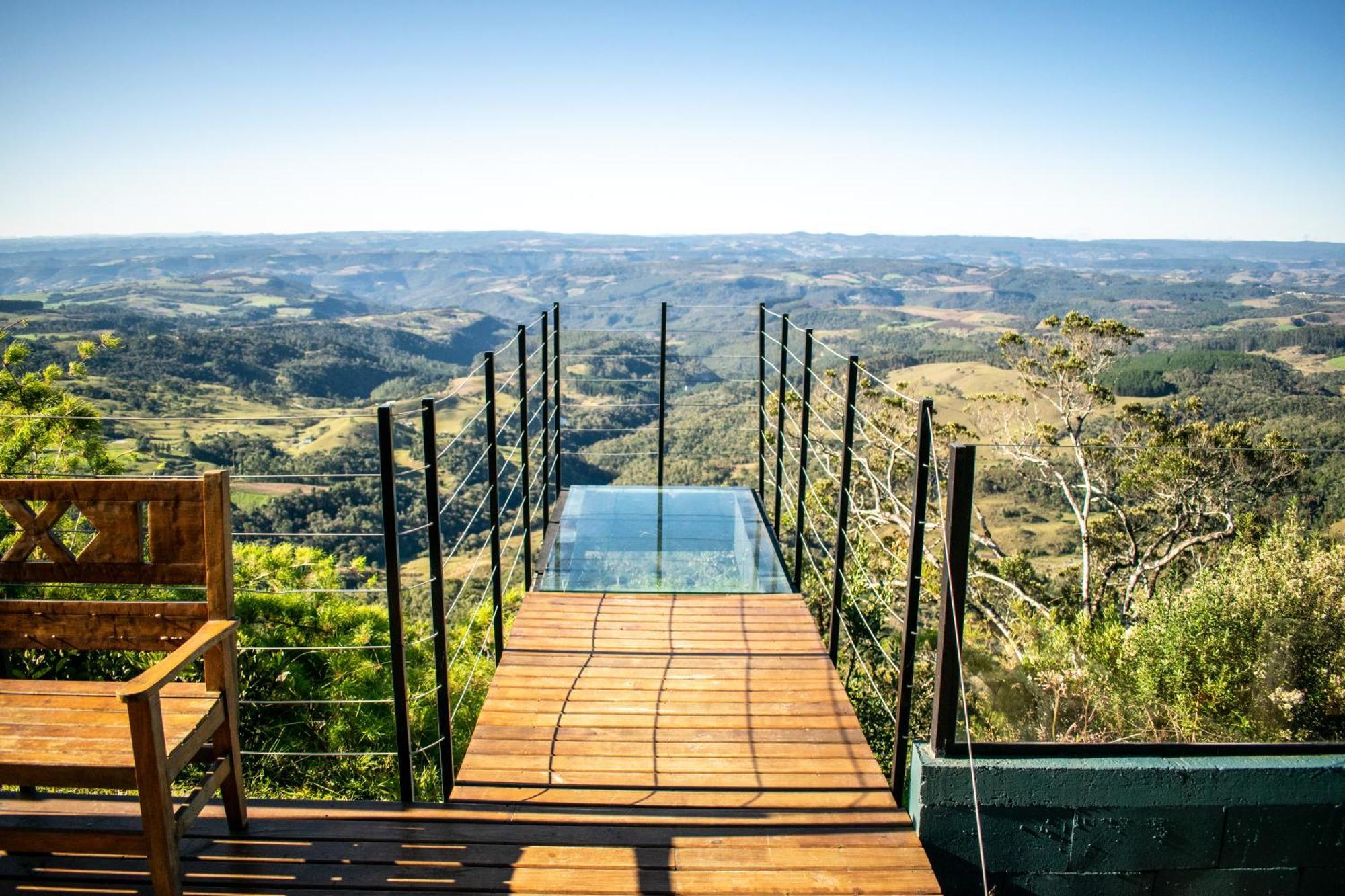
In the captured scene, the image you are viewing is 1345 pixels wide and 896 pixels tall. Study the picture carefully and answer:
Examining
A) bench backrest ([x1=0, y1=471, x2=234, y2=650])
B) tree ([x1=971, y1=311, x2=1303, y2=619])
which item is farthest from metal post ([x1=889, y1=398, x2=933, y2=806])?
tree ([x1=971, y1=311, x2=1303, y2=619])

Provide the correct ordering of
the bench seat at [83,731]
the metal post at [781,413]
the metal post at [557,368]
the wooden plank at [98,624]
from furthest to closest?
the metal post at [557,368]
the metal post at [781,413]
the wooden plank at [98,624]
the bench seat at [83,731]

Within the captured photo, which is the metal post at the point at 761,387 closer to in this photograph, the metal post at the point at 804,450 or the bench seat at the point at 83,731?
the metal post at the point at 804,450

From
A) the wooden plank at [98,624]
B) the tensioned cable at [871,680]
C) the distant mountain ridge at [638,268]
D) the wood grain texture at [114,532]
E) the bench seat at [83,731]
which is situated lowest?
the tensioned cable at [871,680]

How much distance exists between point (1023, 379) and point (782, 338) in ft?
37.6

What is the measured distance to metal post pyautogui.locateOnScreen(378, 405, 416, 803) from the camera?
1971 mm

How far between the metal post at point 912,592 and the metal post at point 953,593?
8 cm

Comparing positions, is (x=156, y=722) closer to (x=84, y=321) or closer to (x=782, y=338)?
(x=782, y=338)

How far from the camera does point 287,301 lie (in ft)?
312

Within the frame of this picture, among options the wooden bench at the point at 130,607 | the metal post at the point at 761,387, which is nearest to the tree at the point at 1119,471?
the metal post at the point at 761,387

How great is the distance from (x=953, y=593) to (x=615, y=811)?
1.14 m

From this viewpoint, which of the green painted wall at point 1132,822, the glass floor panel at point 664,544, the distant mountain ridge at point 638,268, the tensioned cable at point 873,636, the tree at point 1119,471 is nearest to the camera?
the green painted wall at point 1132,822

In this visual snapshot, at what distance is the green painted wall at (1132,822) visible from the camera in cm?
217

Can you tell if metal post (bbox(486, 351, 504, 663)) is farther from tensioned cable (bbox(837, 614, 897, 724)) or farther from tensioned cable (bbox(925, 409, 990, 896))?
tensioned cable (bbox(925, 409, 990, 896))

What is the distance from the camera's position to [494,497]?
3338 mm
